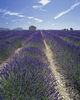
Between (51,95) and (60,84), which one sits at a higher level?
(51,95)

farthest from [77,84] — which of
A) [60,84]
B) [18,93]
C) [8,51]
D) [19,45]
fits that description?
[19,45]

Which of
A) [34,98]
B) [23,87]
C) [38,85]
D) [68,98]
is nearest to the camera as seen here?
[34,98]

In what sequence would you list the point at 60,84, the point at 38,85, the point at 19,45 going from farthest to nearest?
the point at 19,45 < the point at 60,84 < the point at 38,85

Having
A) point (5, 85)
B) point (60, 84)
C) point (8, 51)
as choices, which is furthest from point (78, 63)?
point (8, 51)

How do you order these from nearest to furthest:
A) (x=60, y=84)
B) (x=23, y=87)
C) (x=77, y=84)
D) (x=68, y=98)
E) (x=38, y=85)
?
1. (x=23, y=87)
2. (x=38, y=85)
3. (x=68, y=98)
4. (x=77, y=84)
5. (x=60, y=84)

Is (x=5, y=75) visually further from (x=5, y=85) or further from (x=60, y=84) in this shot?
(x=60, y=84)

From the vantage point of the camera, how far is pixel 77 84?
8.70 ft

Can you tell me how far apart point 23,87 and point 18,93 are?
150 mm

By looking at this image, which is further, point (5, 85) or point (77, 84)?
point (77, 84)

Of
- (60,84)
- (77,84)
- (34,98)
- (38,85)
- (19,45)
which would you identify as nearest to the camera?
(34,98)

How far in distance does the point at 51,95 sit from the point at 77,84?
58.9 inches

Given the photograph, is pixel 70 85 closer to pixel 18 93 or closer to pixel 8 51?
pixel 18 93

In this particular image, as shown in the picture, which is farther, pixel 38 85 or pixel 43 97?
pixel 38 85

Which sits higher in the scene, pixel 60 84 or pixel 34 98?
pixel 34 98
